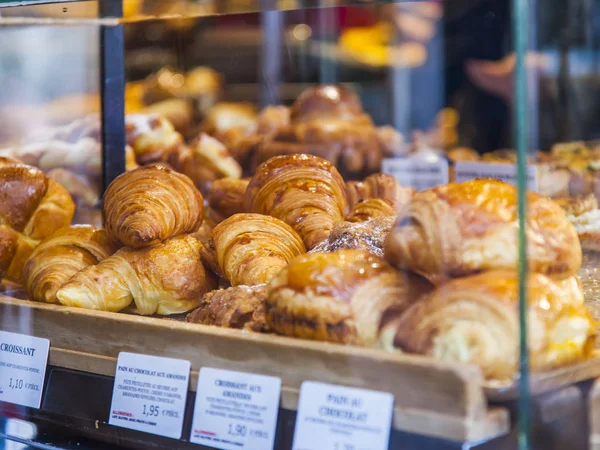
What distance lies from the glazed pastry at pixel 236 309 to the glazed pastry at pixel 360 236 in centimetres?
14

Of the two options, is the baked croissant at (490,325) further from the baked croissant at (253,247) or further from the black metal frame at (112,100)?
the black metal frame at (112,100)

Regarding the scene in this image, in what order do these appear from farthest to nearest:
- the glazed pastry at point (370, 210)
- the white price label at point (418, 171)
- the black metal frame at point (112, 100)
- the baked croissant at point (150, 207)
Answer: the white price label at point (418, 171) < the black metal frame at point (112, 100) < the glazed pastry at point (370, 210) < the baked croissant at point (150, 207)

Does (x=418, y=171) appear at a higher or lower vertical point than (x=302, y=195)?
higher

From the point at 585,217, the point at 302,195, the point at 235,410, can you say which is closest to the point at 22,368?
the point at 235,410

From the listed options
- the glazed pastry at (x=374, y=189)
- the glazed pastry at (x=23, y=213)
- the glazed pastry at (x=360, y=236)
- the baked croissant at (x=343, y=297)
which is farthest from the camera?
the glazed pastry at (x=374, y=189)

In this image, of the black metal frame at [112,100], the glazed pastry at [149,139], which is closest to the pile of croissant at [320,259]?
the black metal frame at [112,100]

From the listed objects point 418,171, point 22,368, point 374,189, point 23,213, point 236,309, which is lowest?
point 22,368

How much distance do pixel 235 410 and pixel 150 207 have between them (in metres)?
0.46

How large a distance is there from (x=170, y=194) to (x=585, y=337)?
734mm

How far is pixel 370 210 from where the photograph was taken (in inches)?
60.0

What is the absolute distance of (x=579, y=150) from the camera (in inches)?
107

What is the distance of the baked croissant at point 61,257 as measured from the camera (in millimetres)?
1407

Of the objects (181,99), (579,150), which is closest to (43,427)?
(579,150)

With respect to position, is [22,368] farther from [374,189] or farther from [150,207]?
Result: [374,189]
